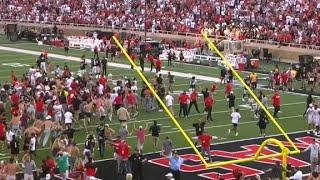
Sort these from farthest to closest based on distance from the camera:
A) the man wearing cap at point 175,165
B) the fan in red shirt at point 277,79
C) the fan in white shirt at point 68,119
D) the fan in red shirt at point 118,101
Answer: the fan in red shirt at point 277,79 < the fan in red shirt at point 118,101 < the fan in white shirt at point 68,119 < the man wearing cap at point 175,165

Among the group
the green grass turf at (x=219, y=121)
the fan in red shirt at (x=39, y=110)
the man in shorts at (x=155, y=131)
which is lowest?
the green grass turf at (x=219, y=121)

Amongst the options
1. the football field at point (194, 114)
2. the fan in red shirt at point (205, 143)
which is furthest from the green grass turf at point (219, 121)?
the fan in red shirt at point (205, 143)

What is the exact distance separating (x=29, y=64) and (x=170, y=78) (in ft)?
36.4

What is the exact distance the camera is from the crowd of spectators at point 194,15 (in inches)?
1756

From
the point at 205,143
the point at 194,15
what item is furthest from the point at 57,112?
the point at 194,15

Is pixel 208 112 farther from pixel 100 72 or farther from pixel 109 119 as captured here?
pixel 100 72

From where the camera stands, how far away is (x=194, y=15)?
50.1 m

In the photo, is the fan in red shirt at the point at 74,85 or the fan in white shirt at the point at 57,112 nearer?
the fan in white shirt at the point at 57,112

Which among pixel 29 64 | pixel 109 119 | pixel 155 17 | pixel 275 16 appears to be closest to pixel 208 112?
pixel 109 119

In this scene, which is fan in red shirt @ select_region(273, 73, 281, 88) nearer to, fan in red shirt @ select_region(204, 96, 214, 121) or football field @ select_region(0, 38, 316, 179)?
football field @ select_region(0, 38, 316, 179)

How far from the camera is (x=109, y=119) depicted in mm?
25750

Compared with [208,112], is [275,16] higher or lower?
higher

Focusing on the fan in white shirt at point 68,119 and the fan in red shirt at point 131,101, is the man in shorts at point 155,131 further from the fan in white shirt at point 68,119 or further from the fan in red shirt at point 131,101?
the fan in red shirt at point 131,101

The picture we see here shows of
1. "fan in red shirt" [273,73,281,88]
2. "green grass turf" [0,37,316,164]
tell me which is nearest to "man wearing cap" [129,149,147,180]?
"green grass turf" [0,37,316,164]
